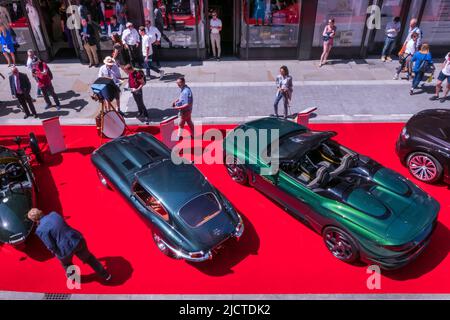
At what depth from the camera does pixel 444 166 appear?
800 cm

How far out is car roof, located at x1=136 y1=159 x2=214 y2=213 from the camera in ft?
21.5

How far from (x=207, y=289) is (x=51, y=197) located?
14.5ft

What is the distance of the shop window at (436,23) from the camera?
1415 cm

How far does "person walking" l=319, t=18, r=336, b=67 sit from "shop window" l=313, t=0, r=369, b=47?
15.1 inches

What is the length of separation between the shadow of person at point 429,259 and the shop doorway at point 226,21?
11.2 meters

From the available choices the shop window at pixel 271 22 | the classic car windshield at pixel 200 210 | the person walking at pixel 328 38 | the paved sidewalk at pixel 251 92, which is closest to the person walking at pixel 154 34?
the paved sidewalk at pixel 251 92

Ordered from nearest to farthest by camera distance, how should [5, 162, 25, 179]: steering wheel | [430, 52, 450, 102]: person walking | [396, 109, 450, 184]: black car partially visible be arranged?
[5, 162, 25, 179]: steering wheel → [396, 109, 450, 184]: black car partially visible → [430, 52, 450, 102]: person walking

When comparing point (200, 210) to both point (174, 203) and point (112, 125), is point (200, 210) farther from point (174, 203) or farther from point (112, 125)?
point (112, 125)

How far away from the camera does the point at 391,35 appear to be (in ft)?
46.3

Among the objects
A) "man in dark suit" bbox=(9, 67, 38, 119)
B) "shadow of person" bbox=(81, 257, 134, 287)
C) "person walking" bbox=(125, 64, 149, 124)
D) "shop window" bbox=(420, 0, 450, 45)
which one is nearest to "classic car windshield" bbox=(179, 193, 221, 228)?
"shadow of person" bbox=(81, 257, 134, 287)

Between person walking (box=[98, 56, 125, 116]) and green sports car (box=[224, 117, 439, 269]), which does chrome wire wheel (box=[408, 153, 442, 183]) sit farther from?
person walking (box=[98, 56, 125, 116])

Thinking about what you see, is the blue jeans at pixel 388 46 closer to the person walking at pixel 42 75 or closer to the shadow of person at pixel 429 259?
the shadow of person at pixel 429 259

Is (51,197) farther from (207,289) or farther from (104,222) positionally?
(207,289)

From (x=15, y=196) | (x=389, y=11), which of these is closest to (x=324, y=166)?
(x=15, y=196)
